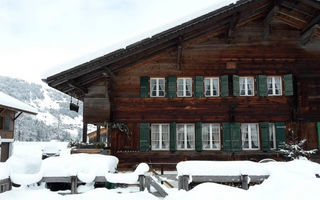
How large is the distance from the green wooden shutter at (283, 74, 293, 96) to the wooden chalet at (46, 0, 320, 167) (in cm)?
5

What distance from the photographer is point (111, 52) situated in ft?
45.5

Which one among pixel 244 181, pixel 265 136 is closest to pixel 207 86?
pixel 265 136

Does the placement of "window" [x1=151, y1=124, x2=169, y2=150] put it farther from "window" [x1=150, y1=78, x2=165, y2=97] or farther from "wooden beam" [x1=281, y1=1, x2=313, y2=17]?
"wooden beam" [x1=281, y1=1, x2=313, y2=17]

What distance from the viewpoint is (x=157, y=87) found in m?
15.2

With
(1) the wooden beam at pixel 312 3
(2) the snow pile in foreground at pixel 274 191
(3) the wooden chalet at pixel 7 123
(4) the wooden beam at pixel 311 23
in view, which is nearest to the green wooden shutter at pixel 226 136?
(4) the wooden beam at pixel 311 23

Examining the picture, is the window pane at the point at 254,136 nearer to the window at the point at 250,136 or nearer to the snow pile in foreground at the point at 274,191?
the window at the point at 250,136

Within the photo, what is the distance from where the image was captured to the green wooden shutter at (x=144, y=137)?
14.5m

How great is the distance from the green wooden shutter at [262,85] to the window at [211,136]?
8.91 feet

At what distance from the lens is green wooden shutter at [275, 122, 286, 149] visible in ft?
48.3

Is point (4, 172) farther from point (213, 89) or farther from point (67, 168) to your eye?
point (213, 89)

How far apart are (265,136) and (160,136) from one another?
5171mm

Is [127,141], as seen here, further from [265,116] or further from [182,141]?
Answer: [265,116]

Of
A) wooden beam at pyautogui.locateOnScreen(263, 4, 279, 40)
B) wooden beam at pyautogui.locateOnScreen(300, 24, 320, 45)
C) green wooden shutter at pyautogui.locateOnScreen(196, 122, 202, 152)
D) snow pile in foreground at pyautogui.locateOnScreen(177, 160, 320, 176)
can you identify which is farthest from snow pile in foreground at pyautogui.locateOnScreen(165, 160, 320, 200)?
wooden beam at pyautogui.locateOnScreen(300, 24, 320, 45)

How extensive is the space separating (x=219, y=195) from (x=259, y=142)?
9.92 meters
